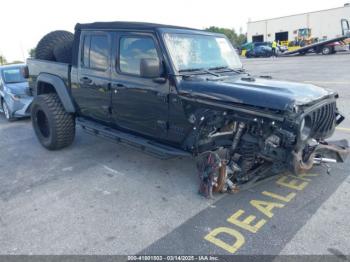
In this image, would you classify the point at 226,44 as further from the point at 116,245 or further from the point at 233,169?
the point at 116,245

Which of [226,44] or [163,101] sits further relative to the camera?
[226,44]

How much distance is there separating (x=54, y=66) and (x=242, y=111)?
11.8ft

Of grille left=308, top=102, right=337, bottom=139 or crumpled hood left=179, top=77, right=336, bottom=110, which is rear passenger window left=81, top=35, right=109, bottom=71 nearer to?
crumpled hood left=179, top=77, right=336, bottom=110

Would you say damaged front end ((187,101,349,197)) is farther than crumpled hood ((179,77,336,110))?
Yes

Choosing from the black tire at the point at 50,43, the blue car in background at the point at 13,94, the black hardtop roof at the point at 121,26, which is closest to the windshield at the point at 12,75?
the blue car in background at the point at 13,94

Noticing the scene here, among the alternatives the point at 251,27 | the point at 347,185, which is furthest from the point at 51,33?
the point at 251,27

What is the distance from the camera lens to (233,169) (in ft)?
10.9

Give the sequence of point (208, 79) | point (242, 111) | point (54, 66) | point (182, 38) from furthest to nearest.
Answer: point (54, 66), point (182, 38), point (208, 79), point (242, 111)

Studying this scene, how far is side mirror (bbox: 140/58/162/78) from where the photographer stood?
11.1 ft

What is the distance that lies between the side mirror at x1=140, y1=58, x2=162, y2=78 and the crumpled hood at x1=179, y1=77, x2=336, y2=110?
0.32 metres

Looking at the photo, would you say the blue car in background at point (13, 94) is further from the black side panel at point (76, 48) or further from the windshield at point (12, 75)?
the black side panel at point (76, 48)

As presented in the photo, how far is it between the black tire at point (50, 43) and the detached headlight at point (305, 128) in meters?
4.35

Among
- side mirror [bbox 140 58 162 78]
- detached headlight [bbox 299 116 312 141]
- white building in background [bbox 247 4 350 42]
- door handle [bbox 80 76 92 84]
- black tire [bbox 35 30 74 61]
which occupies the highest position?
white building in background [bbox 247 4 350 42]

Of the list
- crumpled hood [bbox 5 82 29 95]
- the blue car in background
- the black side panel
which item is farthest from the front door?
crumpled hood [bbox 5 82 29 95]
